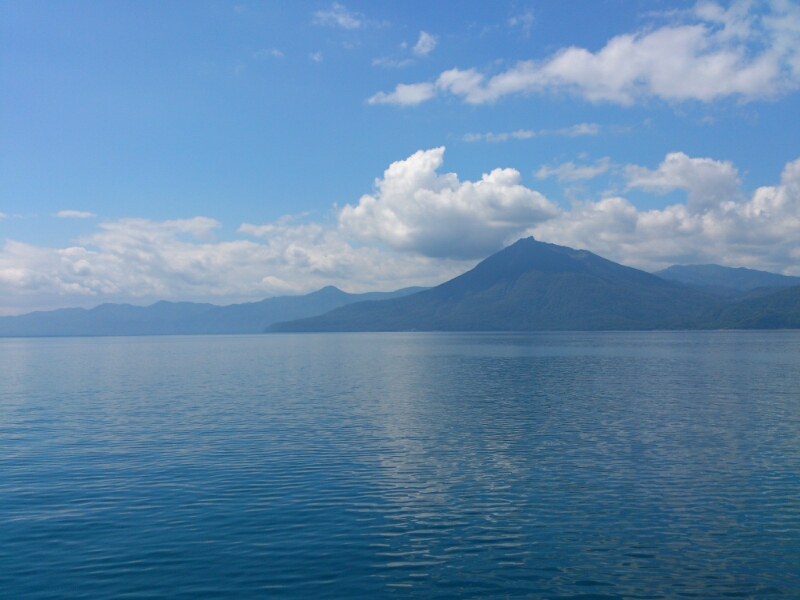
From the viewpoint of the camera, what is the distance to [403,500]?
32.3 metres

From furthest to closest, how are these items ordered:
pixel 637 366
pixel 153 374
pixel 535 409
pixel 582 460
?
pixel 637 366 → pixel 153 374 → pixel 535 409 → pixel 582 460

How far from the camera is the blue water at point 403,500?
74.1ft

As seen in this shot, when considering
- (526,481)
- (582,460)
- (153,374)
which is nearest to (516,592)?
(526,481)

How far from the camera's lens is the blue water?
74.1 ft

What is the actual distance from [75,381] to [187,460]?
74.0 metres

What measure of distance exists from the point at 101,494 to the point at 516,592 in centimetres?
2425

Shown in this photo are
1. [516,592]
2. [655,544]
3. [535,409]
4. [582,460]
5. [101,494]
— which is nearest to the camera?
[516,592]

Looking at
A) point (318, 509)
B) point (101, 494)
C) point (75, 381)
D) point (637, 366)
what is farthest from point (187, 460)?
point (637, 366)

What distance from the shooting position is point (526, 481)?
35812mm

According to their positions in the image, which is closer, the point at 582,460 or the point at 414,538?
the point at 414,538

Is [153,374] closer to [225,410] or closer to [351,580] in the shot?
[225,410]

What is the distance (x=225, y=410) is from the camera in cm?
6612

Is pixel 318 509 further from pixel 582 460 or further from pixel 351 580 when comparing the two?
pixel 582 460

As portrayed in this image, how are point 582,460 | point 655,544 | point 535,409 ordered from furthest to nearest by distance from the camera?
point 535,409 → point 582,460 → point 655,544
